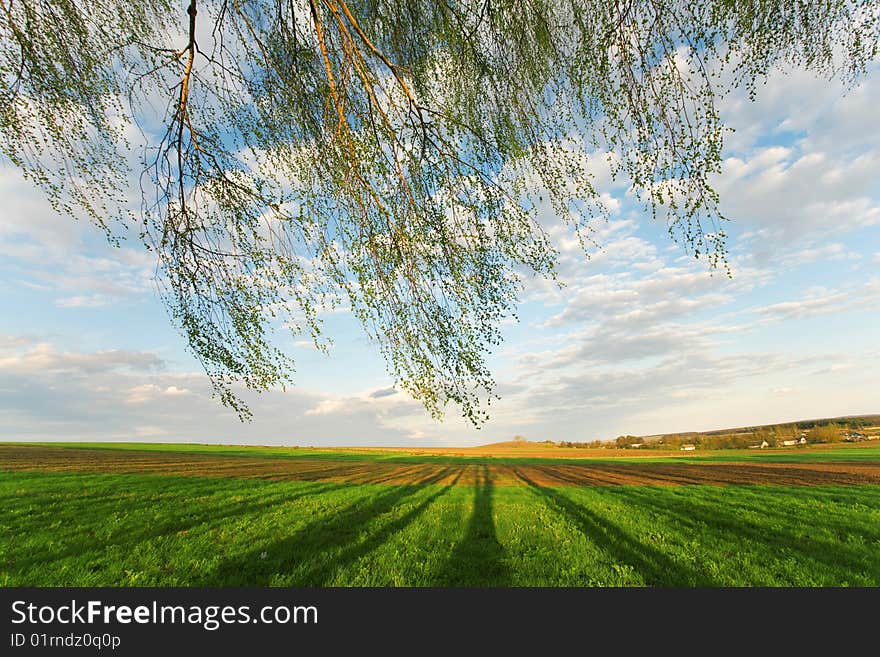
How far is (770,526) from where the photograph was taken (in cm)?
779

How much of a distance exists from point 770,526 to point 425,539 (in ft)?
22.6

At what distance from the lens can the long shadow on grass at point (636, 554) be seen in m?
4.98

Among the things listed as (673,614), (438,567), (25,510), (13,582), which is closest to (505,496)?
(438,567)

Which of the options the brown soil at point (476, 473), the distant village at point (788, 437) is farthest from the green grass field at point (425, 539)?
the distant village at point (788, 437)

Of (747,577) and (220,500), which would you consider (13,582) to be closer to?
(220,500)

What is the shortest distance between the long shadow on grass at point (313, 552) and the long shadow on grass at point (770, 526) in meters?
5.39

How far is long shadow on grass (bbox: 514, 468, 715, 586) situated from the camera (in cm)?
498

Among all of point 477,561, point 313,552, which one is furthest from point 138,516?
point 477,561

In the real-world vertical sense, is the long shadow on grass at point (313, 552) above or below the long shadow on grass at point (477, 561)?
above

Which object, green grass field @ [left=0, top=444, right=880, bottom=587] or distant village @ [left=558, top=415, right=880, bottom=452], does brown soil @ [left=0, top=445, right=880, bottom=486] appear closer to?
green grass field @ [left=0, top=444, right=880, bottom=587]

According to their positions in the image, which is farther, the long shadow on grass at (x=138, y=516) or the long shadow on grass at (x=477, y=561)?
the long shadow on grass at (x=138, y=516)

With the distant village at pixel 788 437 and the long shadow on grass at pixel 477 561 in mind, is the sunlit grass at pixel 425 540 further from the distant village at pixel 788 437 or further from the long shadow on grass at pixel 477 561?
the distant village at pixel 788 437

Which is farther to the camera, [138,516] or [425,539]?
[138,516]

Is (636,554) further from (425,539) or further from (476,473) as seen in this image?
(476,473)
